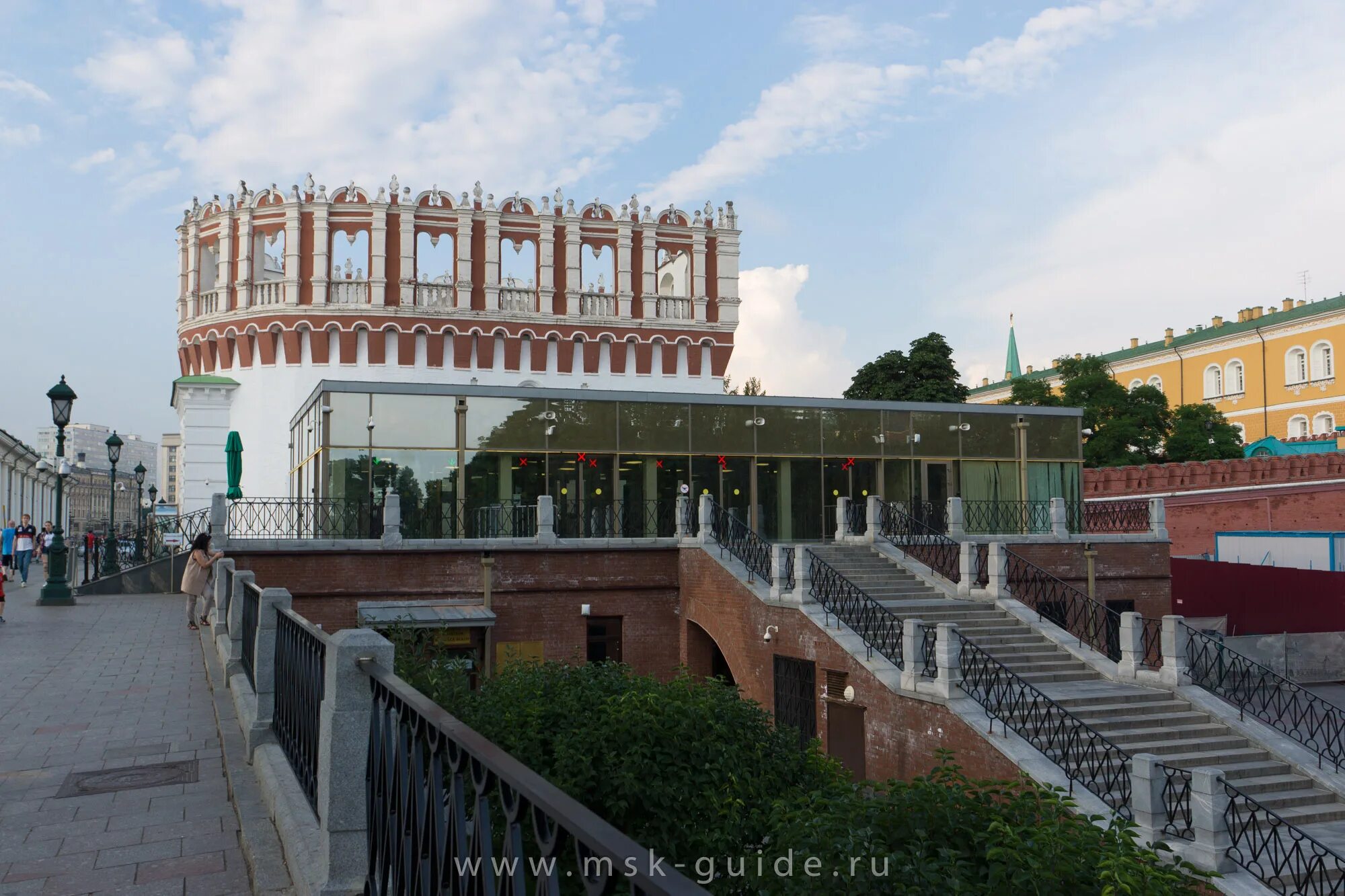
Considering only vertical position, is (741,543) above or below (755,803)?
above

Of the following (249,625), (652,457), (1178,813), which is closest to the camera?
(249,625)

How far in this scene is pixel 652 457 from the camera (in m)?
26.2

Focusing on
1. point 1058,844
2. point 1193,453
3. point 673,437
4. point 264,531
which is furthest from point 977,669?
point 1193,453

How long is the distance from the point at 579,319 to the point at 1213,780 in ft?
118

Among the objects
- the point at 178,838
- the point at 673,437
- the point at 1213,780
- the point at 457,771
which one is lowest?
the point at 1213,780

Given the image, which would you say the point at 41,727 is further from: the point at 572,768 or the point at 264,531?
the point at 264,531

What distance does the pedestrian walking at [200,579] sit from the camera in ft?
52.1

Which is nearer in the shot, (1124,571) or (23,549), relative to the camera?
(1124,571)

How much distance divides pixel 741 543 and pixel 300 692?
1617 cm

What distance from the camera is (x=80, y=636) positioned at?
16297mm

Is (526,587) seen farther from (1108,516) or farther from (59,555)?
(1108,516)

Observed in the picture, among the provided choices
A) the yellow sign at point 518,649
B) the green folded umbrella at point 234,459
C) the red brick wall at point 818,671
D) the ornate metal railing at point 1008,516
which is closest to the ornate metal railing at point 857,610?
the red brick wall at point 818,671

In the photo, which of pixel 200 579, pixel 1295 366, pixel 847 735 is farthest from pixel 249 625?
pixel 1295 366

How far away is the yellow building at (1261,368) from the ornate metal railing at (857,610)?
51.0 meters
